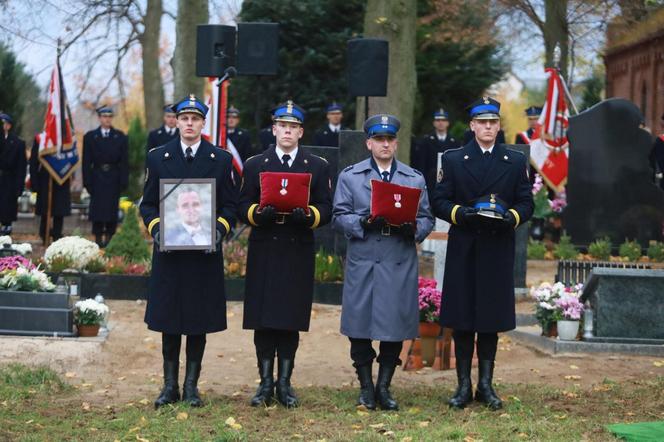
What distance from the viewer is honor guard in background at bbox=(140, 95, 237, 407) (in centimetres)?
937

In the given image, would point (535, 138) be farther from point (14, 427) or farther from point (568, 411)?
point (14, 427)

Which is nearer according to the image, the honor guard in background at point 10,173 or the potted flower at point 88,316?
the potted flower at point 88,316

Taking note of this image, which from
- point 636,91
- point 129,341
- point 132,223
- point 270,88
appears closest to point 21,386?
point 129,341

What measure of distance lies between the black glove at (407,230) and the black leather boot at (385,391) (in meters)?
0.99

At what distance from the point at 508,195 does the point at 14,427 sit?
3.96 meters

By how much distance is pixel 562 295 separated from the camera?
12.7 meters

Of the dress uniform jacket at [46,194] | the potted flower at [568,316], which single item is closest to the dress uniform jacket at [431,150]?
the dress uniform jacket at [46,194]

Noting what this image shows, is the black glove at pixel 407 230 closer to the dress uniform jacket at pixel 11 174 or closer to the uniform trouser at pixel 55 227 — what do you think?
the uniform trouser at pixel 55 227

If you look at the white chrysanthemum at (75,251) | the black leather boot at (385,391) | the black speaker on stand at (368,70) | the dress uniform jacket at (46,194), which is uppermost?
the black speaker on stand at (368,70)

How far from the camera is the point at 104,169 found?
20.3 m

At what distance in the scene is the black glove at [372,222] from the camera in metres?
9.19

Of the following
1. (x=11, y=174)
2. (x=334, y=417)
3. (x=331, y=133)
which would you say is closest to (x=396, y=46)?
(x=331, y=133)

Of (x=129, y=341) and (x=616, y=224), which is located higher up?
(x=616, y=224)

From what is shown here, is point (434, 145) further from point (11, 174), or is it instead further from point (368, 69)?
point (11, 174)
